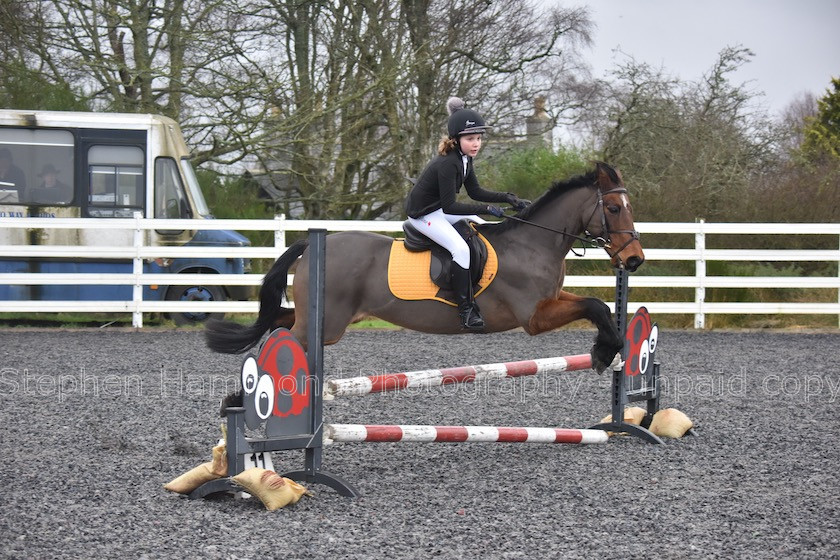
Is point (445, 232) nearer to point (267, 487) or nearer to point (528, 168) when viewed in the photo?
point (267, 487)

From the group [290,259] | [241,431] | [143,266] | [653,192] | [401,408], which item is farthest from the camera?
[653,192]

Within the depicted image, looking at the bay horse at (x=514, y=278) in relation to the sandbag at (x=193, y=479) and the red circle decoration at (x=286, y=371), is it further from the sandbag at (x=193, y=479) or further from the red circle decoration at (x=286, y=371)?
the sandbag at (x=193, y=479)

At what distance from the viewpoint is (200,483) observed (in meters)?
4.42

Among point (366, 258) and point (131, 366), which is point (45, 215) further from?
point (366, 258)

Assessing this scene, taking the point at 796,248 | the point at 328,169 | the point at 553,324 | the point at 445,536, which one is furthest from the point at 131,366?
the point at 796,248

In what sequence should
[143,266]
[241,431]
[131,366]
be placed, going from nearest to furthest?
[241,431] < [131,366] < [143,266]

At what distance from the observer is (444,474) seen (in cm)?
502

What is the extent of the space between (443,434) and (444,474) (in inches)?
15.3

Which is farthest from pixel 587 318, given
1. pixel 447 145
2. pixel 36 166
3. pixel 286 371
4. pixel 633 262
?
pixel 36 166

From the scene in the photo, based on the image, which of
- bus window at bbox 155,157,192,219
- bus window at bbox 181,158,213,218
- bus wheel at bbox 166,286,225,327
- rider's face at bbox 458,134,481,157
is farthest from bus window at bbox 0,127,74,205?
rider's face at bbox 458,134,481,157

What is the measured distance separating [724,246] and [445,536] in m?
10.6

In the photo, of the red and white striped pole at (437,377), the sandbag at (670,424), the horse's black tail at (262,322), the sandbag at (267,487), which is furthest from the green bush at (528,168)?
the sandbag at (267,487)

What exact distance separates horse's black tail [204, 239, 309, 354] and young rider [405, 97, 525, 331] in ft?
2.61

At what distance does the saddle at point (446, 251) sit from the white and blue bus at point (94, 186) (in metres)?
7.74
